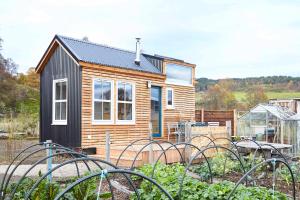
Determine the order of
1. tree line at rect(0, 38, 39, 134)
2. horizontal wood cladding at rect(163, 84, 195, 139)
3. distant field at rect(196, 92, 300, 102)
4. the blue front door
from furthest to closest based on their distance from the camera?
distant field at rect(196, 92, 300, 102)
tree line at rect(0, 38, 39, 134)
horizontal wood cladding at rect(163, 84, 195, 139)
the blue front door

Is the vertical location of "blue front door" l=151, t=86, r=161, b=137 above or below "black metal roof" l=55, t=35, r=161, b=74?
below

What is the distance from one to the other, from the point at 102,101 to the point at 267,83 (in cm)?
2161

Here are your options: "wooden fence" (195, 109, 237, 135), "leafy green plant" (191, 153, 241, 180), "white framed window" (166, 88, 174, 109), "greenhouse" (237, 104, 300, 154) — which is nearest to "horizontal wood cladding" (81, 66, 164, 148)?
"white framed window" (166, 88, 174, 109)

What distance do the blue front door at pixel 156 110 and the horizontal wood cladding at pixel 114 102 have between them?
324 millimetres

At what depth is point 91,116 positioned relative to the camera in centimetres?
1121

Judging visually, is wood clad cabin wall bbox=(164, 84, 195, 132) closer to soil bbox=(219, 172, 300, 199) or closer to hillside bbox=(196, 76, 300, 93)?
soil bbox=(219, 172, 300, 199)

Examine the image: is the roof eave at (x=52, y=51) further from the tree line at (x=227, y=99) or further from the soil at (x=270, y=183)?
the tree line at (x=227, y=99)

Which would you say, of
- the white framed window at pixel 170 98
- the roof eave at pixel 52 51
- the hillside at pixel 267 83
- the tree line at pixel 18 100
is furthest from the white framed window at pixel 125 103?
the hillside at pixel 267 83

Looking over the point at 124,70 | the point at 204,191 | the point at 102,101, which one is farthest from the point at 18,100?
the point at 204,191

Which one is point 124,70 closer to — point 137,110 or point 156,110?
point 137,110

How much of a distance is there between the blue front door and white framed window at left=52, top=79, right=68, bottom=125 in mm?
3629

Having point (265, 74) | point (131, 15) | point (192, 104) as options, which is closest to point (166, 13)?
point (131, 15)

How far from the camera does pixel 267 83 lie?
98.0 feet

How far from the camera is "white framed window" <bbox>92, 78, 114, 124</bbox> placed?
11.5 metres
